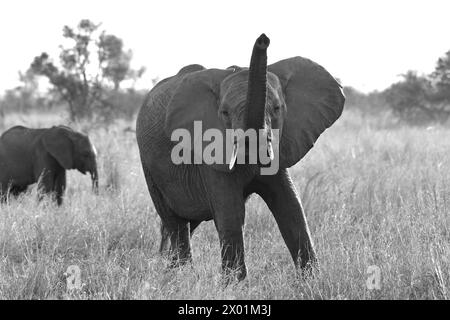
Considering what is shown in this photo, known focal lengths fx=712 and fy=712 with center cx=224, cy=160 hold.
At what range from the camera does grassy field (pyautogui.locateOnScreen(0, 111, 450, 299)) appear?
3.75m

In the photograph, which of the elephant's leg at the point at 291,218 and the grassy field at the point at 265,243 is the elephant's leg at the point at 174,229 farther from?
the elephant's leg at the point at 291,218

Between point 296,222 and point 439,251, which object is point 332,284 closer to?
point 296,222

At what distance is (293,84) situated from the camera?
12.9ft

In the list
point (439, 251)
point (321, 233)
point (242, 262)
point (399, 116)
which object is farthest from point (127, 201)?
point (399, 116)

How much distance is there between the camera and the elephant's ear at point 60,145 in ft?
27.1

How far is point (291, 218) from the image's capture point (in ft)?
12.9

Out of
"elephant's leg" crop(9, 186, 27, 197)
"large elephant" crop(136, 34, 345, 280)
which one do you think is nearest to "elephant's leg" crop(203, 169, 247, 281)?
"large elephant" crop(136, 34, 345, 280)

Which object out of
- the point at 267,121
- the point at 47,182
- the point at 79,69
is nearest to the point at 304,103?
the point at 267,121

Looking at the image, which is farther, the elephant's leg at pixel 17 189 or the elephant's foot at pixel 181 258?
the elephant's leg at pixel 17 189

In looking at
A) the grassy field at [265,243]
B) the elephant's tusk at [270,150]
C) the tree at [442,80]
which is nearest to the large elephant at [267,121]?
the elephant's tusk at [270,150]

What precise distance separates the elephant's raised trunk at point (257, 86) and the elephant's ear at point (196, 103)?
1.47 feet

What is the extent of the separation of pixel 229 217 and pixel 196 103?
0.66 m

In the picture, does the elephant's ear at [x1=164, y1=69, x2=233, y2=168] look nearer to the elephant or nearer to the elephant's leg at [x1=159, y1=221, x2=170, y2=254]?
the elephant's leg at [x1=159, y1=221, x2=170, y2=254]
